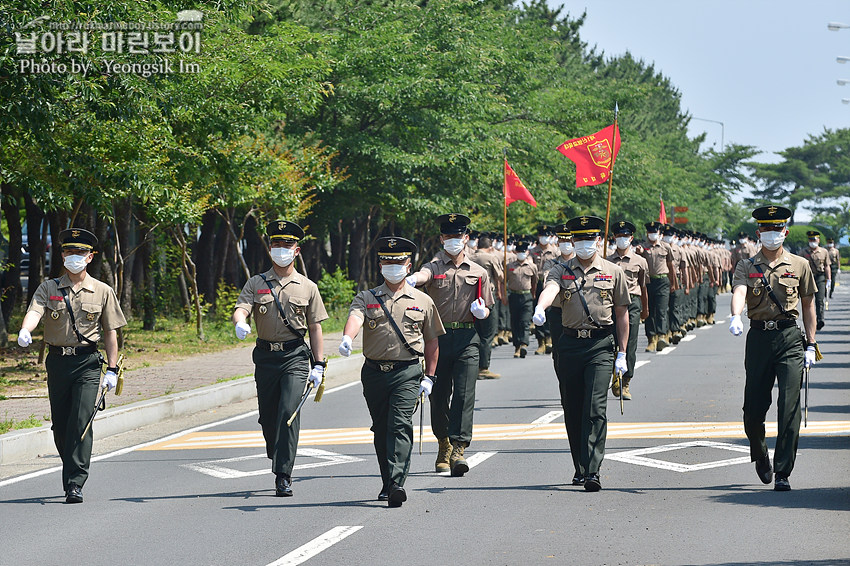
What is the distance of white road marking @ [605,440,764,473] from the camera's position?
35.7ft

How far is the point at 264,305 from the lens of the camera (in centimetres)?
977

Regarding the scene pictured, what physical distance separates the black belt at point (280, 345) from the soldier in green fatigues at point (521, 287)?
1373 centimetres


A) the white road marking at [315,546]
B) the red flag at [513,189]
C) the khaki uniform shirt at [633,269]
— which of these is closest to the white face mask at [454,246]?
the white road marking at [315,546]

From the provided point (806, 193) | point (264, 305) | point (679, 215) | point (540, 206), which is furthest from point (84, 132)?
point (806, 193)

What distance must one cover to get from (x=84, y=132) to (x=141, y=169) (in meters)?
1.23

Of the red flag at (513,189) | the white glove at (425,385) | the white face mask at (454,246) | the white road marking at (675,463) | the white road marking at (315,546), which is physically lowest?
the white road marking at (675,463)

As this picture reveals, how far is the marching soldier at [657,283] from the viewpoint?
22.8 metres

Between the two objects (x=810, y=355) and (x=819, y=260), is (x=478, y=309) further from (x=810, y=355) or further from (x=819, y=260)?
(x=819, y=260)

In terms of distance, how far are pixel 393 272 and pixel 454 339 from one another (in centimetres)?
157

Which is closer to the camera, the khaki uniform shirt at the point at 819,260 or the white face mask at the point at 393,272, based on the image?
the white face mask at the point at 393,272

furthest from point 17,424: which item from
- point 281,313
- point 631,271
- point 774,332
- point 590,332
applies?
point 631,271

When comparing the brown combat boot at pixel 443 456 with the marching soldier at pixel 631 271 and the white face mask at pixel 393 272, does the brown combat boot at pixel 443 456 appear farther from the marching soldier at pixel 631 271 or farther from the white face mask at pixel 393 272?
the marching soldier at pixel 631 271

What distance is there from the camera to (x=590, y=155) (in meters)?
21.2

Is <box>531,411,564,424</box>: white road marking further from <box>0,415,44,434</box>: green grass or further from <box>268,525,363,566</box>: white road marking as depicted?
<box>268,525,363,566</box>: white road marking
